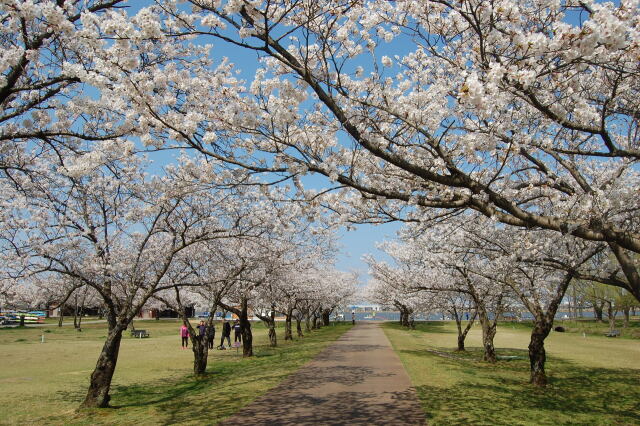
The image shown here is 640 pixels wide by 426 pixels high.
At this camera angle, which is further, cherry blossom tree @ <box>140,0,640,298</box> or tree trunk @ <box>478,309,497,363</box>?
tree trunk @ <box>478,309,497,363</box>

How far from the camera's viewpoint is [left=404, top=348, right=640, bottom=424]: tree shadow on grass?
9070 mm

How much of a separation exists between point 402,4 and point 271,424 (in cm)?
729

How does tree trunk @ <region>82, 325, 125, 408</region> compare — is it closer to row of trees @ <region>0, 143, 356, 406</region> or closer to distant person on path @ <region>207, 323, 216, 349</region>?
row of trees @ <region>0, 143, 356, 406</region>

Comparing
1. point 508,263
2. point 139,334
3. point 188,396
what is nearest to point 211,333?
point 188,396

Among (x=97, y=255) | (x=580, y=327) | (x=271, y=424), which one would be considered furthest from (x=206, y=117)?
(x=580, y=327)

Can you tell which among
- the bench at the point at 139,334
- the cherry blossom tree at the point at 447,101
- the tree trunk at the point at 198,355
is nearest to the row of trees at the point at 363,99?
the cherry blossom tree at the point at 447,101

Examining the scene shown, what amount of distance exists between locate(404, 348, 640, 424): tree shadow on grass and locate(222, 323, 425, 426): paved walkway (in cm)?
62

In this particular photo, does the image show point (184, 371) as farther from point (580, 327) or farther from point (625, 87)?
point (580, 327)

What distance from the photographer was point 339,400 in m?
10.1

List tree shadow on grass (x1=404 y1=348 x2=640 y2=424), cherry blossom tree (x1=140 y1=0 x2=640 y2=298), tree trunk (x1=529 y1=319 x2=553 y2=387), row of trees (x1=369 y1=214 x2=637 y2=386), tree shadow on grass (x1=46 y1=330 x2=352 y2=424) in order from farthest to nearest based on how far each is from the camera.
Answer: tree trunk (x1=529 y1=319 x2=553 y2=387), row of trees (x1=369 y1=214 x2=637 y2=386), tree shadow on grass (x1=46 y1=330 x2=352 y2=424), tree shadow on grass (x1=404 y1=348 x2=640 y2=424), cherry blossom tree (x1=140 y1=0 x2=640 y2=298)

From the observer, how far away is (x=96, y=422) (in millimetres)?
9203

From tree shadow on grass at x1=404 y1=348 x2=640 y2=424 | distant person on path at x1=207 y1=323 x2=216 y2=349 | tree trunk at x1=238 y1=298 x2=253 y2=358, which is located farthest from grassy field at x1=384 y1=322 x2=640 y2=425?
distant person on path at x1=207 y1=323 x2=216 y2=349

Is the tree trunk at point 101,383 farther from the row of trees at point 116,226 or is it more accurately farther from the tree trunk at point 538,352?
the tree trunk at point 538,352

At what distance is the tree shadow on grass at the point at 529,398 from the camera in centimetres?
907
